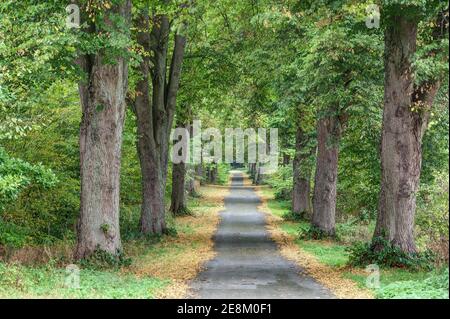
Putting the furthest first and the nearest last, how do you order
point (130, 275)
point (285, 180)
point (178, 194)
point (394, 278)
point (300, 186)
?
point (285, 180) < point (178, 194) < point (300, 186) < point (130, 275) < point (394, 278)

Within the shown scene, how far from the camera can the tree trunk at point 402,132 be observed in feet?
50.1

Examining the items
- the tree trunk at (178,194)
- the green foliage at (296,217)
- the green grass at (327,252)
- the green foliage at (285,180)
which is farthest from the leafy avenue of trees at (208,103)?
the green foliage at (285,180)

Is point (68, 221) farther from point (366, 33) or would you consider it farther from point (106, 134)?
point (366, 33)

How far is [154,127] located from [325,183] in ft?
23.8

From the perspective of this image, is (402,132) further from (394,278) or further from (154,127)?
(154,127)

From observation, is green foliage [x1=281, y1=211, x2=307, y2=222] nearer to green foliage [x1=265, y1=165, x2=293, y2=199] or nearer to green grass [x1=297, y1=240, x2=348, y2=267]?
green foliage [x1=265, y1=165, x2=293, y2=199]

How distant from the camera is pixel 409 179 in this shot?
15414mm

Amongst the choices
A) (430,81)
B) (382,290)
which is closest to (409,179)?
(430,81)

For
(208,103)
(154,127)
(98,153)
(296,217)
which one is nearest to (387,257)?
(98,153)

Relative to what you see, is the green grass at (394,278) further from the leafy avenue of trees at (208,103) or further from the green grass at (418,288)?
the leafy avenue of trees at (208,103)

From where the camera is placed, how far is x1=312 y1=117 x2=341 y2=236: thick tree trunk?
24047 millimetres

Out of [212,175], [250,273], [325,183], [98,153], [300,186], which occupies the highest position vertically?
[98,153]

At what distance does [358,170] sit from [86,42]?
1492 cm

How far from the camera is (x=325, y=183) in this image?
80.0ft
